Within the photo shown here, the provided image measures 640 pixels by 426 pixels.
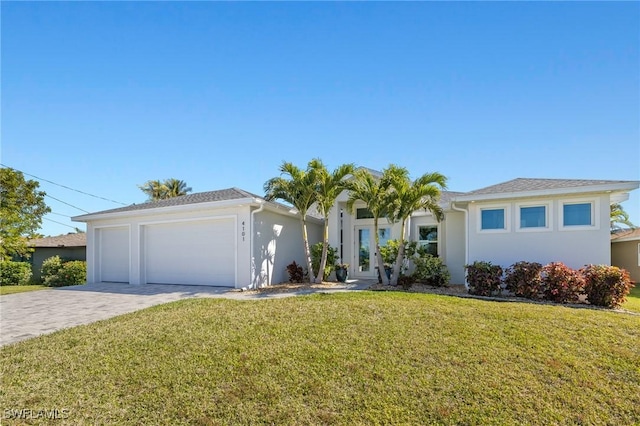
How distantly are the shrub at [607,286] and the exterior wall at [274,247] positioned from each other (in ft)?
33.9

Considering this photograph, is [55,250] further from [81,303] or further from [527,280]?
[527,280]

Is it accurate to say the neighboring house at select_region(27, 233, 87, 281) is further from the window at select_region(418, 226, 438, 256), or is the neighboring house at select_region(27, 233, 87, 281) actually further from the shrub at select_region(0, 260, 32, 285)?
the window at select_region(418, 226, 438, 256)

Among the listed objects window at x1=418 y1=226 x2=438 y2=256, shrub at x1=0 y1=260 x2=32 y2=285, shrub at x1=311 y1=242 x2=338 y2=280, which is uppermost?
window at x1=418 y1=226 x2=438 y2=256

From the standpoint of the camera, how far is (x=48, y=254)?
79.2 feet

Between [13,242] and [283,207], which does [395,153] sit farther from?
[13,242]

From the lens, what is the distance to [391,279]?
38.7 ft

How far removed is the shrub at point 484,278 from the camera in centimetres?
1002

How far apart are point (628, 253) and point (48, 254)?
3831 cm

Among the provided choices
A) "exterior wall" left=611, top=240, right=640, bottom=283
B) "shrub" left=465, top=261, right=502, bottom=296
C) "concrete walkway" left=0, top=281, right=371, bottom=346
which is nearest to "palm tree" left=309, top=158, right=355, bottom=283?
"concrete walkway" left=0, top=281, right=371, bottom=346

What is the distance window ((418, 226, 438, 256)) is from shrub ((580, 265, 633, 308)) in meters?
5.57

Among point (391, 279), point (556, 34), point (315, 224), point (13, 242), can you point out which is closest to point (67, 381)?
point (391, 279)

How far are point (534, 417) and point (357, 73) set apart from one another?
11486 mm

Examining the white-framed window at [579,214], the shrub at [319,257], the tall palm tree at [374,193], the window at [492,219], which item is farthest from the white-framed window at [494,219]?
the shrub at [319,257]

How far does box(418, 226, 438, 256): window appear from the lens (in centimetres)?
1388
